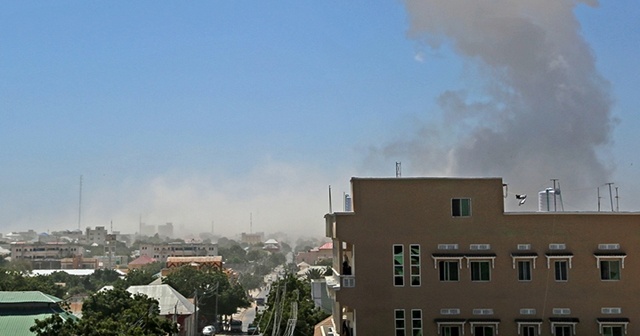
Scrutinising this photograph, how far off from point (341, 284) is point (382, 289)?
1.65 meters

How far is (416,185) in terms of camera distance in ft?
94.1

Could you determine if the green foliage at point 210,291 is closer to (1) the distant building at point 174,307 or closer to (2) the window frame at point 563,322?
(1) the distant building at point 174,307

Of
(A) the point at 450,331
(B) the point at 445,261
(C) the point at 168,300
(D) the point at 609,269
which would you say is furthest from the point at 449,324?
(C) the point at 168,300

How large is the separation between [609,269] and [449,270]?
6404 mm

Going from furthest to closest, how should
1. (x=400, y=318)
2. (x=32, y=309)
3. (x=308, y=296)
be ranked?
(x=308, y=296) < (x=32, y=309) < (x=400, y=318)

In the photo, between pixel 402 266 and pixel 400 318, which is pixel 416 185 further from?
pixel 400 318

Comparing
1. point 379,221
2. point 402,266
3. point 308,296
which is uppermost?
point 379,221

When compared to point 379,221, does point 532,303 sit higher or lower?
lower

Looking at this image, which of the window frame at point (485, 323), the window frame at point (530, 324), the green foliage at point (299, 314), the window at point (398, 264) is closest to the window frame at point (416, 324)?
the window at point (398, 264)

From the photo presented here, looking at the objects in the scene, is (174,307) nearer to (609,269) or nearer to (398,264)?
(398,264)

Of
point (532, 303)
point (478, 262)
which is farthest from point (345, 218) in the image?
point (532, 303)

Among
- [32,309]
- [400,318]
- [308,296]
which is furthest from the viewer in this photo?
[308,296]

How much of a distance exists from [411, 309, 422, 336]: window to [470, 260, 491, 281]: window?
2602 mm

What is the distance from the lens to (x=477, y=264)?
2853 centimetres
